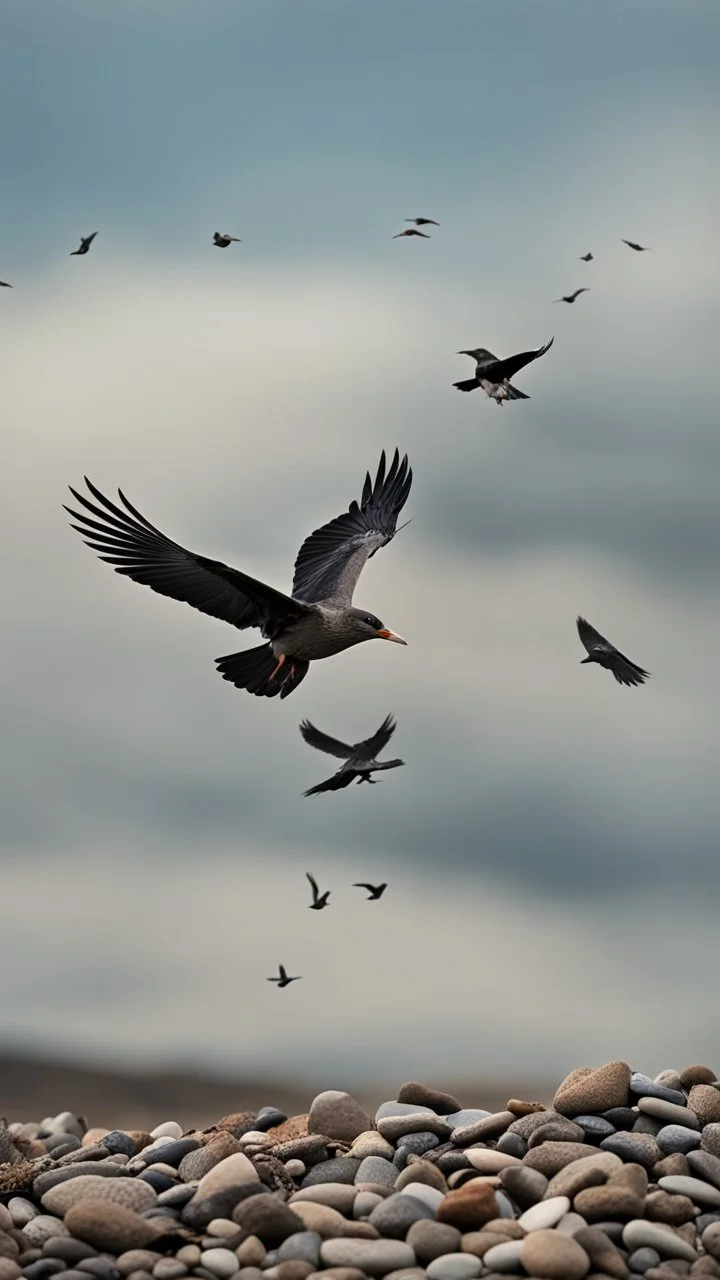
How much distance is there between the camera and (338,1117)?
12.2 m

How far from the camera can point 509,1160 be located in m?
11.3

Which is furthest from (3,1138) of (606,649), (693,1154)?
(606,649)

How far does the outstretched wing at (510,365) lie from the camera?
13.5 meters

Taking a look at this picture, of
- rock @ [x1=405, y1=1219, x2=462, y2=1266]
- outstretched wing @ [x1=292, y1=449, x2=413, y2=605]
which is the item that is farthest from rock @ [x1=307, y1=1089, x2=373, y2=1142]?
outstretched wing @ [x1=292, y1=449, x2=413, y2=605]

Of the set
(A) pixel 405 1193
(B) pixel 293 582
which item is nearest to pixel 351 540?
(B) pixel 293 582

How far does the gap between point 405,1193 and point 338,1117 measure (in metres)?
1.53

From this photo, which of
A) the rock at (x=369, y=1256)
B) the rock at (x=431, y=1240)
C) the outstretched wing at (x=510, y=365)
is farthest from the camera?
the outstretched wing at (x=510, y=365)

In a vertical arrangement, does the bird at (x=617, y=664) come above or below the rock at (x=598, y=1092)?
above

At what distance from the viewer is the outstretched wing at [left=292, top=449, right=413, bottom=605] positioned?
14.8 meters

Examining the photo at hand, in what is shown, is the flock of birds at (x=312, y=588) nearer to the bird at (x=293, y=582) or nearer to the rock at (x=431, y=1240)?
the bird at (x=293, y=582)

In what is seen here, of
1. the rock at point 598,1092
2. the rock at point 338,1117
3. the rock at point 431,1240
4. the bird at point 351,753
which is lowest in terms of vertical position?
the rock at point 431,1240

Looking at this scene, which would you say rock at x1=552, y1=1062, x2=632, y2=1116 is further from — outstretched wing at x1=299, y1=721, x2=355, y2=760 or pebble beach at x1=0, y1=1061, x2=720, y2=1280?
outstretched wing at x1=299, y1=721, x2=355, y2=760

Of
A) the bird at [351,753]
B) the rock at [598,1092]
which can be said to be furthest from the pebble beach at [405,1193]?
the bird at [351,753]

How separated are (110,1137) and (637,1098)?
4115 millimetres
